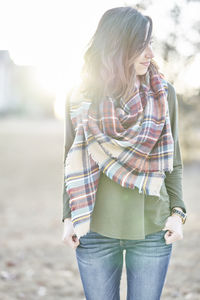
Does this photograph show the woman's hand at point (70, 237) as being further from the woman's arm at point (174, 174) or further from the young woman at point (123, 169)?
the woman's arm at point (174, 174)

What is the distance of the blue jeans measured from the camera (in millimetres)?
1651

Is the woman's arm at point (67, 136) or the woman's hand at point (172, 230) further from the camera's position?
the woman's arm at point (67, 136)

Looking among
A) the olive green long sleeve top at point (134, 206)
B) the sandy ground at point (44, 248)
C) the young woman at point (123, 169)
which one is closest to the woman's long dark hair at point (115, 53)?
the young woman at point (123, 169)

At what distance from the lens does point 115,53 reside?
1.64m

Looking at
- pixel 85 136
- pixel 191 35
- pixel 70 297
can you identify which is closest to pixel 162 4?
pixel 191 35

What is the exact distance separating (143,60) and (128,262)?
0.96 meters

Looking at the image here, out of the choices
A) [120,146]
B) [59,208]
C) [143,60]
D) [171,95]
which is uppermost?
[143,60]

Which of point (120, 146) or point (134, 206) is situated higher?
point (120, 146)

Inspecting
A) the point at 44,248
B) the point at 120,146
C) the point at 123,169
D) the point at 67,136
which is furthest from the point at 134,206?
the point at 44,248

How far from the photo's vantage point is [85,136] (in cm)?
167

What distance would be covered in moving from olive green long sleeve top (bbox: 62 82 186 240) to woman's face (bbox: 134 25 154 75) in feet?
0.52

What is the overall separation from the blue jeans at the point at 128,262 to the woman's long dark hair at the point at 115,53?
68cm

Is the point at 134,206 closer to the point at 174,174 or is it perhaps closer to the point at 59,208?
the point at 174,174

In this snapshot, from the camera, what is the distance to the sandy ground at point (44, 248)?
3480mm
